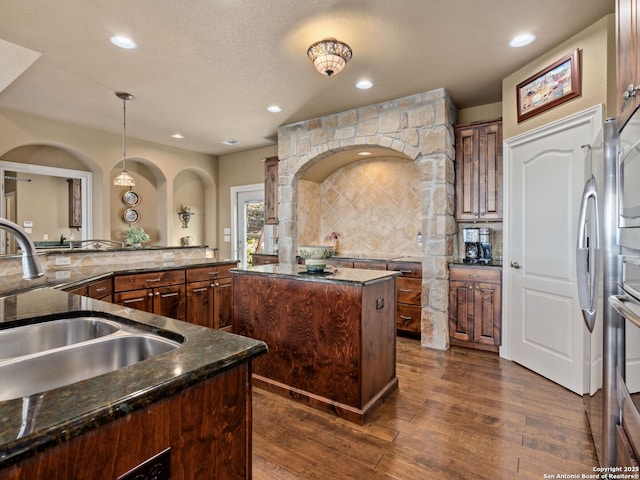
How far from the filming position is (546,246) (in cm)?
288

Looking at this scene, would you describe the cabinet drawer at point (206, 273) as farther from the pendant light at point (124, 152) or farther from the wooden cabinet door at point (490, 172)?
the wooden cabinet door at point (490, 172)

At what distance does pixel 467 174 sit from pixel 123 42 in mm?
3401

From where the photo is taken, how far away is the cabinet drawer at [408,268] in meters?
3.89

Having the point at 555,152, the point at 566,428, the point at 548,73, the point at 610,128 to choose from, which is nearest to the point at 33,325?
the point at 610,128

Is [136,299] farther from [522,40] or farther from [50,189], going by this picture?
[50,189]

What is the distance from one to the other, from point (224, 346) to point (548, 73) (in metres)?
3.37

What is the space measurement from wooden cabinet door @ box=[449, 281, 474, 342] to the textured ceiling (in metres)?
2.06

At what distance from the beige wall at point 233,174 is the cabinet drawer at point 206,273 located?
2534 mm

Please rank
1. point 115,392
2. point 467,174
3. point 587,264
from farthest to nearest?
point 467,174
point 587,264
point 115,392

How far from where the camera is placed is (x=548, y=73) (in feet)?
9.47

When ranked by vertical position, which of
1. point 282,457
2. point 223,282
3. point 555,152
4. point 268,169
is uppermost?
point 268,169

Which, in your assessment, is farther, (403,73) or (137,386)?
(403,73)

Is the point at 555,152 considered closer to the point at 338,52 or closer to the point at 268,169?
the point at 338,52

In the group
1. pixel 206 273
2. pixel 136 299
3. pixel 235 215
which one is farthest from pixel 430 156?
pixel 235 215
